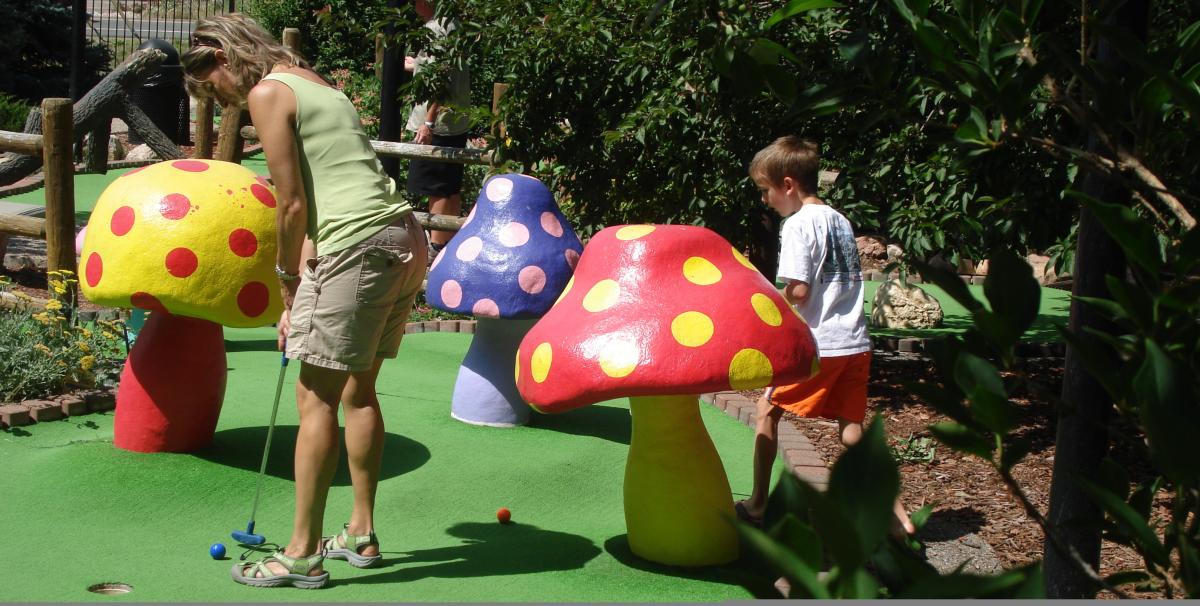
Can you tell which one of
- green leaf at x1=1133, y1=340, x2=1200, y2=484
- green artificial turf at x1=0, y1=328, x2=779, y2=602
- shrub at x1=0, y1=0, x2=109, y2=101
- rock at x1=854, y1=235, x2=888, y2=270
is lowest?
green artificial turf at x1=0, y1=328, x2=779, y2=602

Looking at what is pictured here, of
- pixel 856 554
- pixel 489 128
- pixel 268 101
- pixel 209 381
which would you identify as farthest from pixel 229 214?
pixel 856 554

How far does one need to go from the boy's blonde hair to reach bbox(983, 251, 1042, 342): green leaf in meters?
3.34

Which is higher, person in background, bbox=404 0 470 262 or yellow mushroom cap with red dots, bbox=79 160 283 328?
person in background, bbox=404 0 470 262

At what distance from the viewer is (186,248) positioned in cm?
456

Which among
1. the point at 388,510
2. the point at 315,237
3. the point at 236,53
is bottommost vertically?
the point at 388,510

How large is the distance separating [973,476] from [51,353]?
4.63m

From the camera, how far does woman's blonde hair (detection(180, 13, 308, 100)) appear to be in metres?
3.74

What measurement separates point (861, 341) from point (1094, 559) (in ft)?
5.55

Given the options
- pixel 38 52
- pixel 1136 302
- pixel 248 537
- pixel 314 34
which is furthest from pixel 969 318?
pixel 38 52

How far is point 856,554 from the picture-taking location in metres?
0.98

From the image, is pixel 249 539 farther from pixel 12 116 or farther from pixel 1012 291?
pixel 12 116

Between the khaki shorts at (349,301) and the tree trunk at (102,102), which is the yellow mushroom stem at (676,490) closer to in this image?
the khaki shorts at (349,301)

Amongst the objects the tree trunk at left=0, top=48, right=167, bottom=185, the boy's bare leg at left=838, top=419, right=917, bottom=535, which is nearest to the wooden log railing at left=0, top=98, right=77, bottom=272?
the tree trunk at left=0, top=48, right=167, bottom=185

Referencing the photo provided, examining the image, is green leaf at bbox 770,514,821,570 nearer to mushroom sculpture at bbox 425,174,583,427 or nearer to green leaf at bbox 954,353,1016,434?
green leaf at bbox 954,353,1016,434
